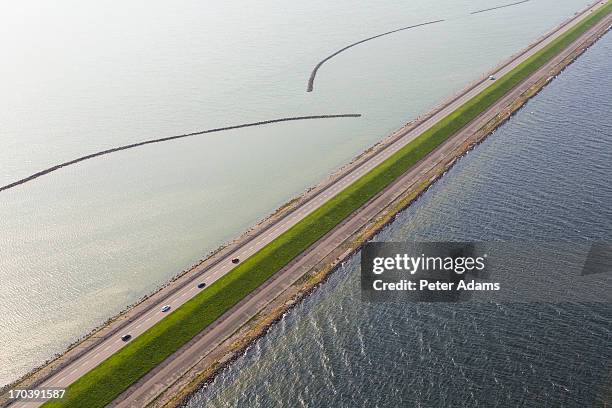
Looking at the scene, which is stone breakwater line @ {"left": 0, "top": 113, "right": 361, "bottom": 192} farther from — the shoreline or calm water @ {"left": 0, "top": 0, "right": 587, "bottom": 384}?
the shoreline

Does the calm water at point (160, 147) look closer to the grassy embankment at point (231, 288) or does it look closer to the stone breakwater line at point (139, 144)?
the stone breakwater line at point (139, 144)

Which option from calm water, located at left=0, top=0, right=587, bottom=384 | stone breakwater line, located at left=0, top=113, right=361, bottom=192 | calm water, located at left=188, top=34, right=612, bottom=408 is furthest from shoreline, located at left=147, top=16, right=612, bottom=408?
stone breakwater line, located at left=0, top=113, right=361, bottom=192

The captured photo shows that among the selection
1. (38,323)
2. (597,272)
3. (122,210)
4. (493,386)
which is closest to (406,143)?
(597,272)

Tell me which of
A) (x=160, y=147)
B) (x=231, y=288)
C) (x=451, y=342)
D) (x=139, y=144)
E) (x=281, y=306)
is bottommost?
(x=451, y=342)

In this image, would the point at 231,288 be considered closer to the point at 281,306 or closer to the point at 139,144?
the point at 281,306

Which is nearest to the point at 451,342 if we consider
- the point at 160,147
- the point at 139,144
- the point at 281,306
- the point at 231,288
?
the point at 281,306

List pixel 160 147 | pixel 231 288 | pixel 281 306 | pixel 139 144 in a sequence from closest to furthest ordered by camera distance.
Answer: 1. pixel 281 306
2. pixel 231 288
3. pixel 160 147
4. pixel 139 144

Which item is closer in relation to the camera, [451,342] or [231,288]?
[451,342]
